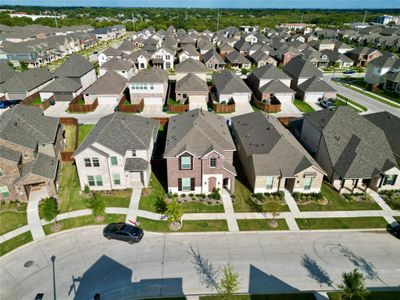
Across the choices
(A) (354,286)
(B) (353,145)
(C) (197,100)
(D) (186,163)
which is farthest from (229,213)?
(C) (197,100)

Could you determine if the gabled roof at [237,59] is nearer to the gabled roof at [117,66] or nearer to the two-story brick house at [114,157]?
the gabled roof at [117,66]

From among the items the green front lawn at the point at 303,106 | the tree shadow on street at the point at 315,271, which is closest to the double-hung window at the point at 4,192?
the tree shadow on street at the point at 315,271

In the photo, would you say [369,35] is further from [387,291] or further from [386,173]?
[387,291]

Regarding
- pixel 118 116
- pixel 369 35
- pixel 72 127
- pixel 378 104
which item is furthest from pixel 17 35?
pixel 369 35

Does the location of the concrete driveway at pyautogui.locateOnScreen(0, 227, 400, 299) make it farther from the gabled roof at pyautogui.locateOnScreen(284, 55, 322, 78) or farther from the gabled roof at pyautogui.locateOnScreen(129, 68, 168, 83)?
the gabled roof at pyautogui.locateOnScreen(284, 55, 322, 78)

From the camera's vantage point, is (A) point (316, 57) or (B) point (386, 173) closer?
(B) point (386, 173)
